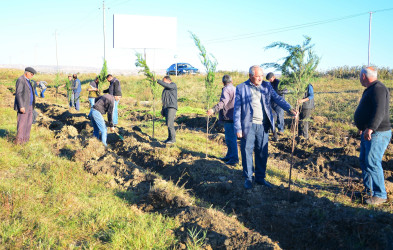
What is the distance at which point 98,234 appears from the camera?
12.1ft

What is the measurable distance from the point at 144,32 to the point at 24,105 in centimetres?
2854

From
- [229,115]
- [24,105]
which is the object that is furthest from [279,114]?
[24,105]

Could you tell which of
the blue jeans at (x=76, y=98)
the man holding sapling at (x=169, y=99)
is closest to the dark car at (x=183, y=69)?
the blue jeans at (x=76, y=98)

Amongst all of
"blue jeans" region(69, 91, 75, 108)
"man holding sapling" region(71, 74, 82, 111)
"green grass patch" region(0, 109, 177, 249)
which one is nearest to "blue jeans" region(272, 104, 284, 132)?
"green grass patch" region(0, 109, 177, 249)

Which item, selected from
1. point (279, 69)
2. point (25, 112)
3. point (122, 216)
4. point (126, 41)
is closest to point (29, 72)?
point (25, 112)

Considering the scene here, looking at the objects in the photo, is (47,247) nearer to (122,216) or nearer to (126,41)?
(122,216)

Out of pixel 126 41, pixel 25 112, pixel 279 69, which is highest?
pixel 126 41

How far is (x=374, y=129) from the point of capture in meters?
4.74

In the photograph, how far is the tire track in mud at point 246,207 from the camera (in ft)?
12.7

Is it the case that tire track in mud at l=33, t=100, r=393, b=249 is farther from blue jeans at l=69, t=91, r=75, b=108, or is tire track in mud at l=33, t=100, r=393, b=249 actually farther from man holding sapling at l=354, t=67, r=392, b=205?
blue jeans at l=69, t=91, r=75, b=108

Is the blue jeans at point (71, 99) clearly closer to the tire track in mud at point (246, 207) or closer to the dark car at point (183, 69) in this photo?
the tire track in mud at point (246, 207)

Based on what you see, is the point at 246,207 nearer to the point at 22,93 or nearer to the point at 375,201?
the point at 375,201

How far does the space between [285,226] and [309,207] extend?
59cm

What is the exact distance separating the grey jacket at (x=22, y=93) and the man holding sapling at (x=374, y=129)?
7.52 m
